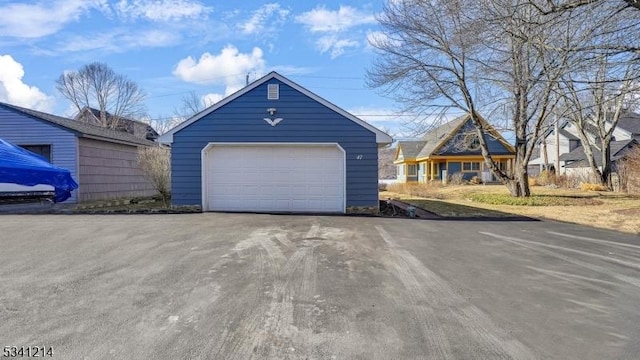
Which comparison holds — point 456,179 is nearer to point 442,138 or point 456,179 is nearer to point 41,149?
point 442,138

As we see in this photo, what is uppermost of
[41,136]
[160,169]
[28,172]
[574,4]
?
[574,4]

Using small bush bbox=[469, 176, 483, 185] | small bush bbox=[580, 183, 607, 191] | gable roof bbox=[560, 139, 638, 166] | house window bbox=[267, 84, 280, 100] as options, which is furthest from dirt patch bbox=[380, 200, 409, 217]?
gable roof bbox=[560, 139, 638, 166]

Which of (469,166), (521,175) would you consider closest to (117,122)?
(469,166)

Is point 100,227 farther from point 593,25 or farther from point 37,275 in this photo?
point 593,25

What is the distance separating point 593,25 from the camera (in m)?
11.1

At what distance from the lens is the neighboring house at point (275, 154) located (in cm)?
1311

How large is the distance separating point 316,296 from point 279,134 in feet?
29.7

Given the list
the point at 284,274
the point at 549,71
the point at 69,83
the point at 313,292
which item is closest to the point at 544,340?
the point at 313,292

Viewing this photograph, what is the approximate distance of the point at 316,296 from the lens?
4.62m

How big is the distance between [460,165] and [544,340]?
31576 millimetres

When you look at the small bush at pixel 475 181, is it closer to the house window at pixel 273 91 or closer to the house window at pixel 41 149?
the house window at pixel 273 91

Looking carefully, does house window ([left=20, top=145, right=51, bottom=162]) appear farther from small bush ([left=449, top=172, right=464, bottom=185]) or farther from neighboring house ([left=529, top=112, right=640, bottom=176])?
neighboring house ([left=529, top=112, right=640, bottom=176])

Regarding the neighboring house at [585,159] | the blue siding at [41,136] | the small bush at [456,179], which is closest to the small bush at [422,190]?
the small bush at [456,179]

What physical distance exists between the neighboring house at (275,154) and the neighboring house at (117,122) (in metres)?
28.9
